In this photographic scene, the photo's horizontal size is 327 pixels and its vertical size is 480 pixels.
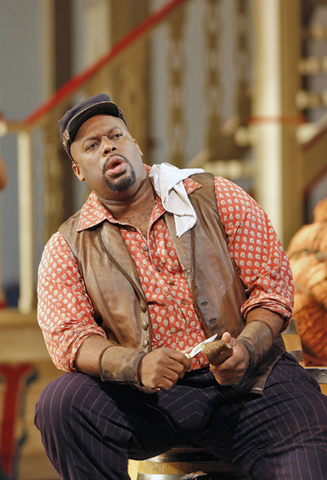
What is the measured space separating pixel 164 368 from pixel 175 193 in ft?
1.82

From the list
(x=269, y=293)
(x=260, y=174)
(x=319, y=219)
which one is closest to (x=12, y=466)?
(x=260, y=174)

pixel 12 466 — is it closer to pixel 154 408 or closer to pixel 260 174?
pixel 260 174

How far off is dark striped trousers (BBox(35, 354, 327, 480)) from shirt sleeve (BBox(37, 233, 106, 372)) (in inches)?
3.1

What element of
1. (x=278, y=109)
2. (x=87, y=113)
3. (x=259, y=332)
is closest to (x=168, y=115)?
(x=278, y=109)

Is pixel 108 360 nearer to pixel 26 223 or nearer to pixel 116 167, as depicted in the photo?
pixel 116 167

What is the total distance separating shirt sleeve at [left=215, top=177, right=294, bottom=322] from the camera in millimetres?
2055

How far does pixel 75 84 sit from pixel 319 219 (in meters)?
2.62

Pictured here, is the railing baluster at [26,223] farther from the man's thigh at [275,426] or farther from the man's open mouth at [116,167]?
the man's thigh at [275,426]

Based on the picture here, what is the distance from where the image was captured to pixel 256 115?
4.64 m

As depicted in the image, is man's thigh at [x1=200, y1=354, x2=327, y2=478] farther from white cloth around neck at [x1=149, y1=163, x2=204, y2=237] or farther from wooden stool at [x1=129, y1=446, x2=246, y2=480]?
white cloth around neck at [x1=149, y1=163, x2=204, y2=237]

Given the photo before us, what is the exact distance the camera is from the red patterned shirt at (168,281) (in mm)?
2027

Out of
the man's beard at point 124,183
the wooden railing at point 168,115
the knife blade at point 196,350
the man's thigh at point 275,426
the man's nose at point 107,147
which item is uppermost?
the wooden railing at point 168,115

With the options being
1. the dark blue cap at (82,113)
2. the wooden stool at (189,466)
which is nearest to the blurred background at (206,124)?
the wooden stool at (189,466)

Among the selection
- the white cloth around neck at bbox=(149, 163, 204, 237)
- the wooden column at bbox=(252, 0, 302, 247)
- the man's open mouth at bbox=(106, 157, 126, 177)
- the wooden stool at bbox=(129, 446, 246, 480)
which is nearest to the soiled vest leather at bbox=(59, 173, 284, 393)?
the white cloth around neck at bbox=(149, 163, 204, 237)
